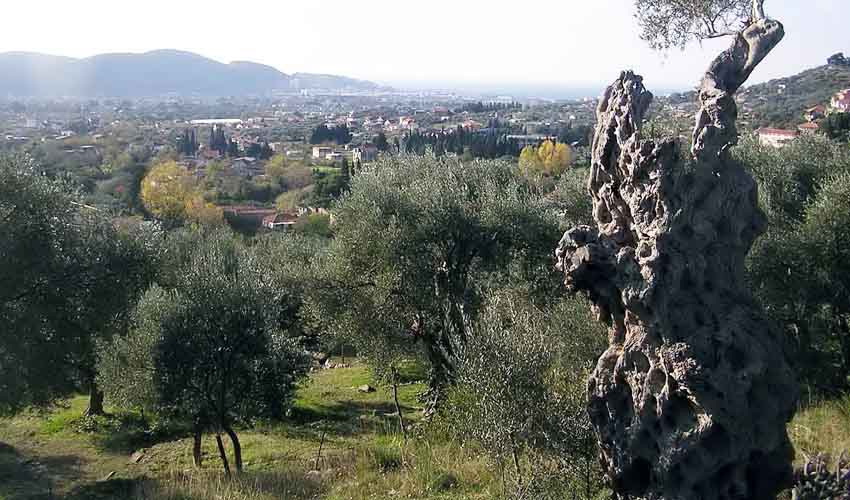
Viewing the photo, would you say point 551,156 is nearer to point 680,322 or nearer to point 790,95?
point 790,95

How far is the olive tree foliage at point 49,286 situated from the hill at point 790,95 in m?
47.4

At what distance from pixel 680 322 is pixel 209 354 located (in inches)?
415

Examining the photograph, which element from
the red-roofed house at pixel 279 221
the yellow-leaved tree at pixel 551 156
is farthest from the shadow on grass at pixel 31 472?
the yellow-leaved tree at pixel 551 156

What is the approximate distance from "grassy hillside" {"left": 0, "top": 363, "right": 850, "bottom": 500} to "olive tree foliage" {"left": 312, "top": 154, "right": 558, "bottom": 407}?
265 cm

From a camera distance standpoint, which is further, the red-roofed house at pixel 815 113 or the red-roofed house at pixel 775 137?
the red-roofed house at pixel 815 113

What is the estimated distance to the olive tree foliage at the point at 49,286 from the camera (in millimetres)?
15453

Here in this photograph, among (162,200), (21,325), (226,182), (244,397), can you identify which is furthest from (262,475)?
(226,182)

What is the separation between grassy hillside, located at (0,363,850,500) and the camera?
34.6 ft

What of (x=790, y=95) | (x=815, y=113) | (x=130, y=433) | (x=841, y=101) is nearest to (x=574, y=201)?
(x=130, y=433)

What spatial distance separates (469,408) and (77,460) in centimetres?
1499

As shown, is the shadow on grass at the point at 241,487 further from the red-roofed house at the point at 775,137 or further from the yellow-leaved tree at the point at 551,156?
the yellow-leaved tree at the point at 551,156

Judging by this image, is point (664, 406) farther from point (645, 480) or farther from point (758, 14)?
point (758, 14)

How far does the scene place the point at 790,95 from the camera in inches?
3086

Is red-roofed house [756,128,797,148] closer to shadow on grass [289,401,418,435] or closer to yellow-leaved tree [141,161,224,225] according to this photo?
shadow on grass [289,401,418,435]
